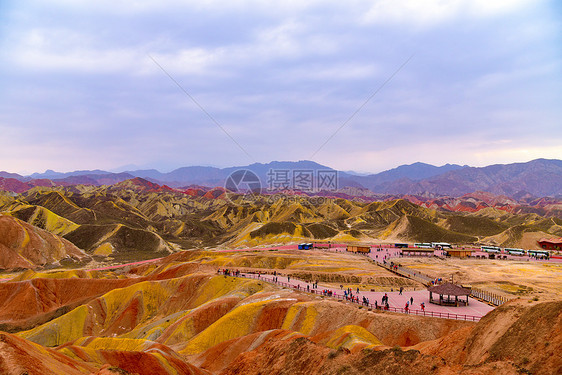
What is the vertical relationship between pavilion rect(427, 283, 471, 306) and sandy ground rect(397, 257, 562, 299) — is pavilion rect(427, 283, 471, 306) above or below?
above

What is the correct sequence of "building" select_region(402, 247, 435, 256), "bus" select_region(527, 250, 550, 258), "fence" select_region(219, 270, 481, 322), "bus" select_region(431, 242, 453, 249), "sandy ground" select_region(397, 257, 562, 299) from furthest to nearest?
"bus" select_region(431, 242, 453, 249)
"building" select_region(402, 247, 435, 256)
"bus" select_region(527, 250, 550, 258)
"sandy ground" select_region(397, 257, 562, 299)
"fence" select_region(219, 270, 481, 322)

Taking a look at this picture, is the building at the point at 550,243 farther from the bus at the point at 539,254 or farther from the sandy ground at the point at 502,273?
the sandy ground at the point at 502,273

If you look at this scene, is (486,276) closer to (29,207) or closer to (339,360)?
(339,360)

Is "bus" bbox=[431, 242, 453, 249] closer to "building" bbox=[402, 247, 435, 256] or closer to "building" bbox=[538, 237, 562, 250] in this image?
"building" bbox=[402, 247, 435, 256]

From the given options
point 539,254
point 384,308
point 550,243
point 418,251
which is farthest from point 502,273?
point 550,243

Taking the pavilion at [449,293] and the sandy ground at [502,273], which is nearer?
the pavilion at [449,293]

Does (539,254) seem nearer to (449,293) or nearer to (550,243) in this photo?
(550,243)

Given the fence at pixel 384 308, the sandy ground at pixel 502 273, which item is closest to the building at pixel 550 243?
the sandy ground at pixel 502 273

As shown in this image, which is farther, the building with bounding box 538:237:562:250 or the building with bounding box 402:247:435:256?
the building with bounding box 538:237:562:250

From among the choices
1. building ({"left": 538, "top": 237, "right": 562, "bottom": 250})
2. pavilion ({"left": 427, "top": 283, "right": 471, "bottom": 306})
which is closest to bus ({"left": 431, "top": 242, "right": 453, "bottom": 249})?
building ({"left": 538, "top": 237, "right": 562, "bottom": 250})
